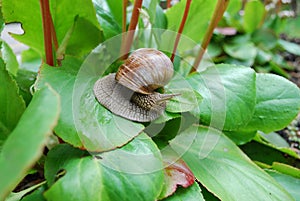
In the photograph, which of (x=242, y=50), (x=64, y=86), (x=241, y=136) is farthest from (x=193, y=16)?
(x=242, y=50)

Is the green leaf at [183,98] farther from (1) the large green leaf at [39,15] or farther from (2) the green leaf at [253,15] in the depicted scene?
(2) the green leaf at [253,15]

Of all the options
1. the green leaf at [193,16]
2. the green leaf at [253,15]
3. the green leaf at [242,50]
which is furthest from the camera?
the green leaf at [253,15]

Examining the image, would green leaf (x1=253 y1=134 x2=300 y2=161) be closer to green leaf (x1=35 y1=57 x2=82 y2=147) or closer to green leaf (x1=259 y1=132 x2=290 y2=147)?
green leaf (x1=259 y1=132 x2=290 y2=147)

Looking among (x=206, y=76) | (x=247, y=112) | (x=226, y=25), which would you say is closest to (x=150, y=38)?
(x=206, y=76)

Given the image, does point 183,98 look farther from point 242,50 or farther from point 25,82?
point 242,50

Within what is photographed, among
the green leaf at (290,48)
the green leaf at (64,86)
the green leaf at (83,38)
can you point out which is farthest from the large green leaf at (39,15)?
the green leaf at (290,48)

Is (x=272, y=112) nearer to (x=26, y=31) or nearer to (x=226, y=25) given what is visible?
(x=26, y=31)

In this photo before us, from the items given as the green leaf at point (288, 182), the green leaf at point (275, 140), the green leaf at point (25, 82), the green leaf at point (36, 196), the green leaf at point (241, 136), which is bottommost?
the green leaf at point (275, 140)
